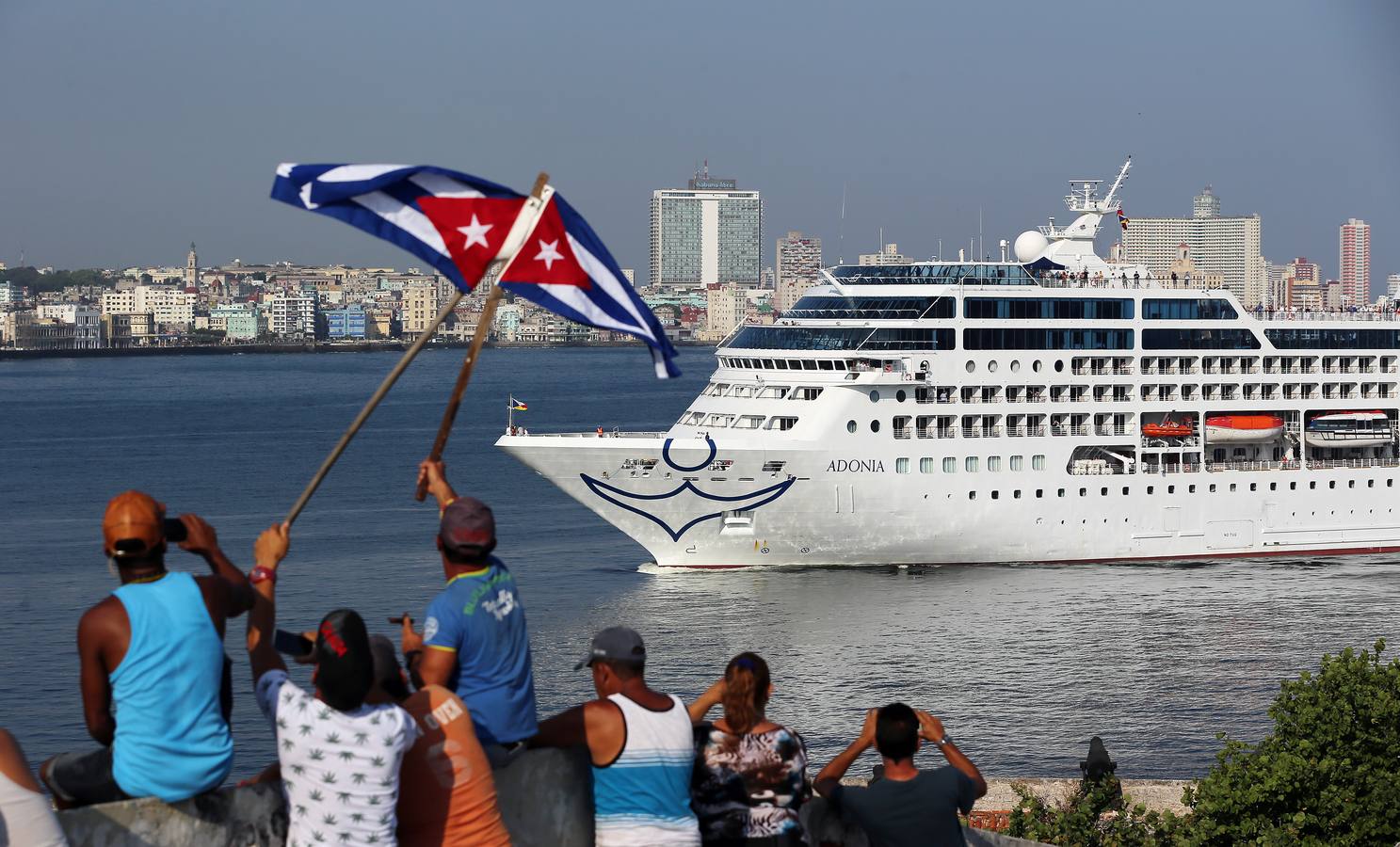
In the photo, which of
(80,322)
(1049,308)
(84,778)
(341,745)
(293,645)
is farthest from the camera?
(80,322)

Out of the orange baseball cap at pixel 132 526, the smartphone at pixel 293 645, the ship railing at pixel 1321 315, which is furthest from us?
the ship railing at pixel 1321 315

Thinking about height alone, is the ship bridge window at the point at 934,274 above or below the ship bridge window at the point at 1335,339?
above

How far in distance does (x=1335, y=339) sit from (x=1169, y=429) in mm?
4654

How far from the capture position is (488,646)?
18.3 feet

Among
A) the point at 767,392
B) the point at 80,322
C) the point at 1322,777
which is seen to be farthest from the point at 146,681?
the point at 80,322

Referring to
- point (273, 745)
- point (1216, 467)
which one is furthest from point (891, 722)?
point (1216, 467)

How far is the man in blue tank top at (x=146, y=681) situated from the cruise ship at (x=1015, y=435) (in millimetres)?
24743

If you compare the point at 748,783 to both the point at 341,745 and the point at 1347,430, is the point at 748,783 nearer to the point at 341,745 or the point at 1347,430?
the point at 341,745

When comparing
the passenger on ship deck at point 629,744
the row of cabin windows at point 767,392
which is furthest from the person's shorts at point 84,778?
the row of cabin windows at point 767,392

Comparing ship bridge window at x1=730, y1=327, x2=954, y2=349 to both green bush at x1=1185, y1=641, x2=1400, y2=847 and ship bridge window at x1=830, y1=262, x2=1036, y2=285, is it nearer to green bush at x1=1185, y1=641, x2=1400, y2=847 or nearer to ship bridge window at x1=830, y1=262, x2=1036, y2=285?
ship bridge window at x1=830, y1=262, x2=1036, y2=285

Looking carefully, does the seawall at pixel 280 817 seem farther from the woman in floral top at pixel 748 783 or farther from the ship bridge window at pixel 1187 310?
the ship bridge window at pixel 1187 310

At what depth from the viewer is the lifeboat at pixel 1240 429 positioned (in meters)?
34.1

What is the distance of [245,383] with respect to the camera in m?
116

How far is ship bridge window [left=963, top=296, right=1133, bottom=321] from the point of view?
32.4 m
